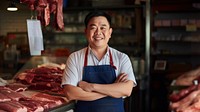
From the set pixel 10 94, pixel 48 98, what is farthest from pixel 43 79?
pixel 10 94

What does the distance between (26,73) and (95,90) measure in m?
1.99

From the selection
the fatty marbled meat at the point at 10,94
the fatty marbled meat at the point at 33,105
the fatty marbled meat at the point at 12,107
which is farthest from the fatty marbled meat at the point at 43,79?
the fatty marbled meat at the point at 12,107

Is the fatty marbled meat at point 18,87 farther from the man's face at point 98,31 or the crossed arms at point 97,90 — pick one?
the man's face at point 98,31

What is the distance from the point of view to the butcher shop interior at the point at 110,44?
162 inches

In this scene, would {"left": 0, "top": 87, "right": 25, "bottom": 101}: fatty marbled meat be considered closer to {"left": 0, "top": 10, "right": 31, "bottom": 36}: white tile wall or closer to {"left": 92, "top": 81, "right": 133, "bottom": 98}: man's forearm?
{"left": 92, "top": 81, "right": 133, "bottom": 98}: man's forearm

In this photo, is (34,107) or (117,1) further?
(117,1)

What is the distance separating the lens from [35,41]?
469 cm

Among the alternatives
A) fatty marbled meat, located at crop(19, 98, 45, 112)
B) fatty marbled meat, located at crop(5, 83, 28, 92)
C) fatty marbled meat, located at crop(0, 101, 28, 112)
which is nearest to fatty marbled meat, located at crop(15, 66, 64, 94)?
fatty marbled meat, located at crop(5, 83, 28, 92)

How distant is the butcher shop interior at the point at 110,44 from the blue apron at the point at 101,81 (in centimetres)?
47

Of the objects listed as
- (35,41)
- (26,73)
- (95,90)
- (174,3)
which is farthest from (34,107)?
(174,3)

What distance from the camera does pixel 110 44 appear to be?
313 inches

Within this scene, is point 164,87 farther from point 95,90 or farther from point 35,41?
point 95,90

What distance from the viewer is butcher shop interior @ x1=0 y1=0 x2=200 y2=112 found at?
4.12m

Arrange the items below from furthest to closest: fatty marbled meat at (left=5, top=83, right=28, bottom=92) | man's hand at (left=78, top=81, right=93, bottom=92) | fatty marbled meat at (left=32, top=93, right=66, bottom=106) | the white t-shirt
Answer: fatty marbled meat at (left=5, top=83, right=28, bottom=92), fatty marbled meat at (left=32, top=93, right=66, bottom=106), the white t-shirt, man's hand at (left=78, top=81, right=93, bottom=92)
